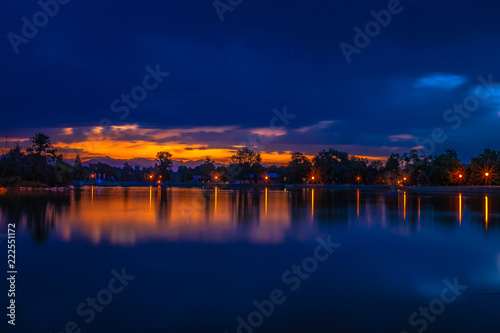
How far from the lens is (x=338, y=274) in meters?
8.80

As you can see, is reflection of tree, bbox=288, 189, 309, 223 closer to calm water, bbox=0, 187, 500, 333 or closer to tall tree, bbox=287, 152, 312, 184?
calm water, bbox=0, 187, 500, 333

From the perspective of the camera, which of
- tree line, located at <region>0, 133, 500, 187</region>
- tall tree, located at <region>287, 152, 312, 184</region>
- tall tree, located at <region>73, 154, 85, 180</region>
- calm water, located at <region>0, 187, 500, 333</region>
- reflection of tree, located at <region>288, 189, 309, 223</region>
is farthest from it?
tall tree, located at <region>73, 154, 85, 180</region>

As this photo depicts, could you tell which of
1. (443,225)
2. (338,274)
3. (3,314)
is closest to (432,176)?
(443,225)

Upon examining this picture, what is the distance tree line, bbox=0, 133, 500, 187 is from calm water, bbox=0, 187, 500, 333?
4480 cm

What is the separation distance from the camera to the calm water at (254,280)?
6.10 m

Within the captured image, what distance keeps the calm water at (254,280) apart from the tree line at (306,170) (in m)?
44.8

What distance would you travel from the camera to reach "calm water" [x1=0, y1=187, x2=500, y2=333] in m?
6.10

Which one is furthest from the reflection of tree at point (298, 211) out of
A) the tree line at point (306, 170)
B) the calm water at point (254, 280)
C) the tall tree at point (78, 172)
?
the tall tree at point (78, 172)

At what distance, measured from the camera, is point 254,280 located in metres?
8.27

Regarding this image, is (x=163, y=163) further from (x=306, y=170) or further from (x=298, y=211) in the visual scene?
(x=298, y=211)

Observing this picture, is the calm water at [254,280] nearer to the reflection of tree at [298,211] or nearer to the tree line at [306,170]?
the reflection of tree at [298,211]

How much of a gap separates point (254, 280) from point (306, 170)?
3849 inches

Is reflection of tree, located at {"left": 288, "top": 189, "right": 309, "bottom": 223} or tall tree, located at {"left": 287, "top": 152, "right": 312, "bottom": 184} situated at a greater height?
tall tree, located at {"left": 287, "top": 152, "right": 312, "bottom": 184}

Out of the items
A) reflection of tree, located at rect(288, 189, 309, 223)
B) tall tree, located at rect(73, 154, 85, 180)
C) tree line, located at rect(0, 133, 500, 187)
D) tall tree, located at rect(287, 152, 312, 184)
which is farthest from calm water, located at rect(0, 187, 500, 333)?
tall tree, located at rect(73, 154, 85, 180)
